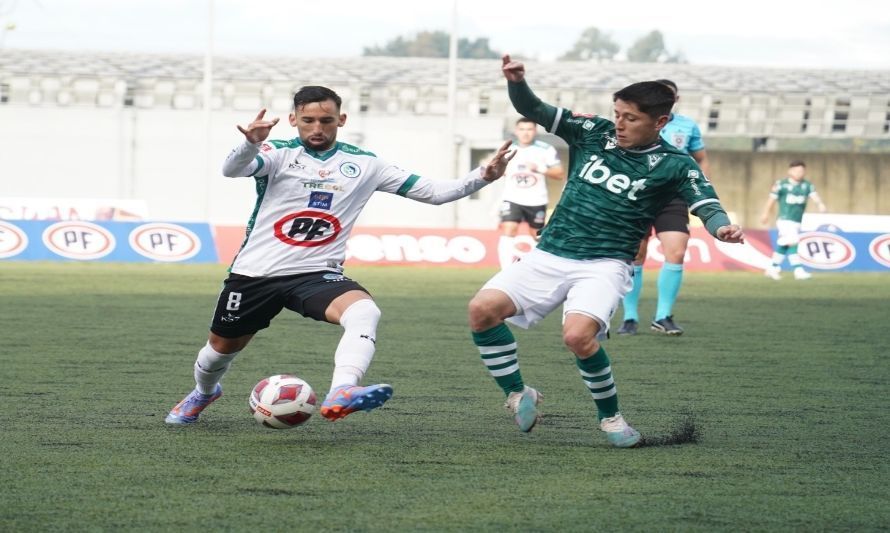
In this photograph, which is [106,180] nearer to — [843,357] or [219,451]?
[843,357]

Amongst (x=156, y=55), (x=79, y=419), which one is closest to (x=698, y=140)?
(x=79, y=419)

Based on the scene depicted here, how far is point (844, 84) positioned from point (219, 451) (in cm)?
4230

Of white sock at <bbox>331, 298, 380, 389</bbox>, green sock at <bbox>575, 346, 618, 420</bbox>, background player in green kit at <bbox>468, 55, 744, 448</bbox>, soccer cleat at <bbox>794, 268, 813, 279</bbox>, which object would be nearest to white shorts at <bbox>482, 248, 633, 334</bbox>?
background player in green kit at <bbox>468, 55, 744, 448</bbox>

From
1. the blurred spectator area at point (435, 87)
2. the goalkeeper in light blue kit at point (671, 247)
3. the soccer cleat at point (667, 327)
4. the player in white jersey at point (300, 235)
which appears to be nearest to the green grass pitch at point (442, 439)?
the soccer cleat at point (667, 327)

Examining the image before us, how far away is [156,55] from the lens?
45.2 metres

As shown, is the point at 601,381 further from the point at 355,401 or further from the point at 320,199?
the point at 320,199

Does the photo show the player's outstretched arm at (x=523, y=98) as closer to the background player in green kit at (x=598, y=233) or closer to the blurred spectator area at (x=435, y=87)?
the background player in green kit at (x=598, y=233)

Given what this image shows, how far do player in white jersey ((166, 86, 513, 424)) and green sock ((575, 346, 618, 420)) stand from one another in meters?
1.02

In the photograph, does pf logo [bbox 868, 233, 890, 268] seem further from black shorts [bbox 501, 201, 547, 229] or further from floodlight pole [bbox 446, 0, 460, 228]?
floodlight pole [bbox 446, 0, 460, 228]

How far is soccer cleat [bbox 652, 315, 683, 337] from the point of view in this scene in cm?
1131

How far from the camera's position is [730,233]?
575cm

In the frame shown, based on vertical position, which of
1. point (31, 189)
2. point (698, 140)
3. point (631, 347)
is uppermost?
point (698, 140)

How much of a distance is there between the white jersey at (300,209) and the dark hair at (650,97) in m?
0.86

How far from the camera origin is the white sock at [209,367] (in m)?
6.37
